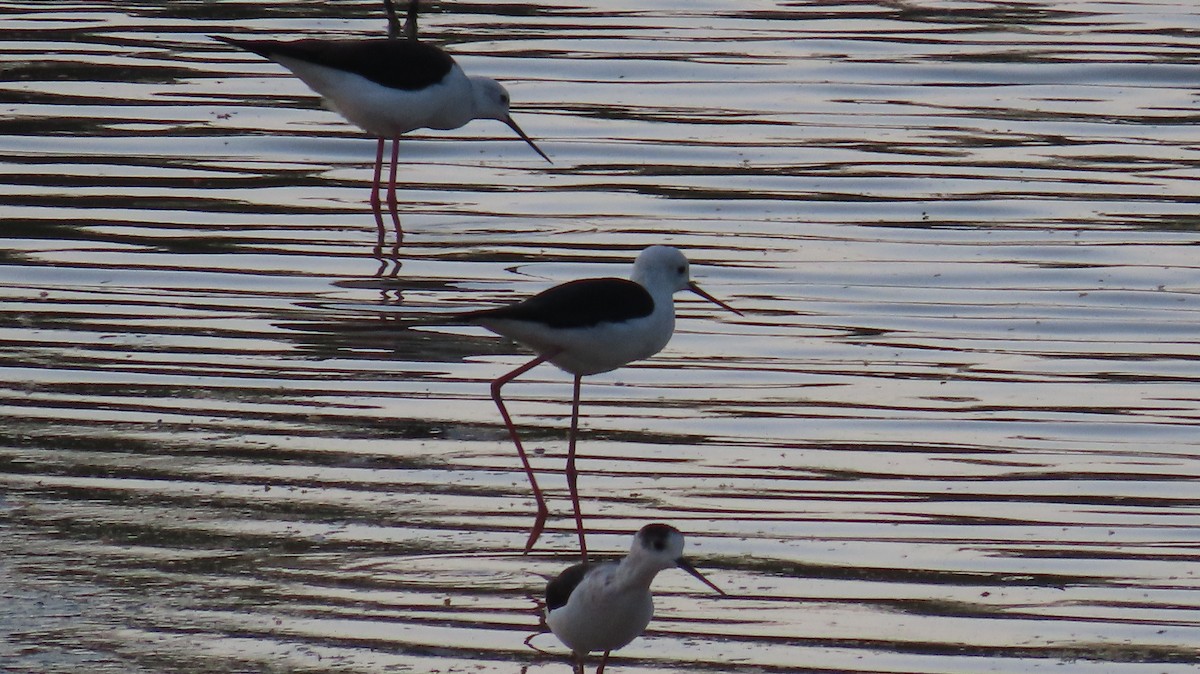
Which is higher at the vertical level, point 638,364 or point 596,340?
point 596,340

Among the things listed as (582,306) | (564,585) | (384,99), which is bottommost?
(564,585)

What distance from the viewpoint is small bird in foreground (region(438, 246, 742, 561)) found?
6539 millimetres

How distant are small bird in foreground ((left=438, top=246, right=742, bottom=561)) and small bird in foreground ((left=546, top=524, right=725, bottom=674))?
96 cm

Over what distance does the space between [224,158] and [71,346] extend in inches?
131

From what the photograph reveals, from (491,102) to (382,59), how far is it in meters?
0.68

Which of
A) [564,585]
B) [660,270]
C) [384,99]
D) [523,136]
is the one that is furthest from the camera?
[523,136]

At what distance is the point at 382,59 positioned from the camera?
10.9m

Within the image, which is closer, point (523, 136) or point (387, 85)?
point (387, 85)

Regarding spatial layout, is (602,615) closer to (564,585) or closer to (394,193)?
(564,585)

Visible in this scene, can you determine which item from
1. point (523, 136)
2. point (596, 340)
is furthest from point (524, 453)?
point (523, 136)

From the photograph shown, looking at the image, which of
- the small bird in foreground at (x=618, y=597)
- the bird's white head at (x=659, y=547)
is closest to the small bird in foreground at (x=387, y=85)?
the small bird in foreground at (x=618, y=597)

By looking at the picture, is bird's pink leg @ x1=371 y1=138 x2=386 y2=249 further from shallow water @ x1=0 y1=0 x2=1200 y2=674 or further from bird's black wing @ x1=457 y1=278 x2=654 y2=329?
bird's black wing @ x1=457 y1=278 x2=654 y2=329

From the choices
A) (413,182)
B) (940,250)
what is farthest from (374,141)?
(940,250)

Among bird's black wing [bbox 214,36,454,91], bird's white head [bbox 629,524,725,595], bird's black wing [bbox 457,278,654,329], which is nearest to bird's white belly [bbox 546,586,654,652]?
bird's white head [bbox 629,524,725,595]
